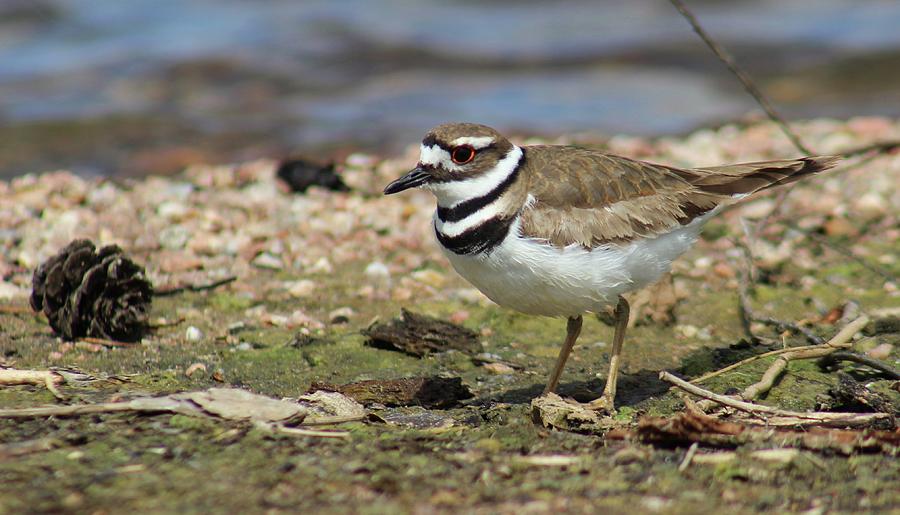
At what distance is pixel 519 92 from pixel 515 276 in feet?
27.4

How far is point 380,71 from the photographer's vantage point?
41.9 feet

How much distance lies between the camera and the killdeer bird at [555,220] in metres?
4.14

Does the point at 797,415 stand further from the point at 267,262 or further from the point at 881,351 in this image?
the point at 267,262

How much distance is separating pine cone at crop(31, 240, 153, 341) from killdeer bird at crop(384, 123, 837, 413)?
145 centimetres

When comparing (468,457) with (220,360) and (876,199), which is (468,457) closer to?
(220,360)

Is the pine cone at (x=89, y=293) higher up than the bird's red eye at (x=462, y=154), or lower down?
lower down

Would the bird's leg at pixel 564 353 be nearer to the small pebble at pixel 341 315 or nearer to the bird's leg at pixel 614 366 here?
the bird's leg at pixel 614 366

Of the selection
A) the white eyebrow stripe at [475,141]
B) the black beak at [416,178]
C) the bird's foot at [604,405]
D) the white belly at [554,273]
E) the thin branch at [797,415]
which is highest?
the white eyebrow stripe at [475,141]

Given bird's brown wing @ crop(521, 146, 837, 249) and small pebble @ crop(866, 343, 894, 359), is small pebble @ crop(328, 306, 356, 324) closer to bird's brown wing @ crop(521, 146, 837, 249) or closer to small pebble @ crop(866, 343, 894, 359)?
bird's brown wing @ crop(521, 146, 837, 249)

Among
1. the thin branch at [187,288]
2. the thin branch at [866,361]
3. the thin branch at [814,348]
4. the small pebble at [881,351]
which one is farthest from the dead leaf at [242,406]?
the small pebble at [881,351]

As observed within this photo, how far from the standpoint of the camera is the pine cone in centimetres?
479

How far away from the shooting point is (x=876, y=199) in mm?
6949

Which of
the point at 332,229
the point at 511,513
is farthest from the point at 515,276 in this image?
the point at 332,229

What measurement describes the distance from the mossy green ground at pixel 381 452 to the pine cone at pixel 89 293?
Answer: 14cm
